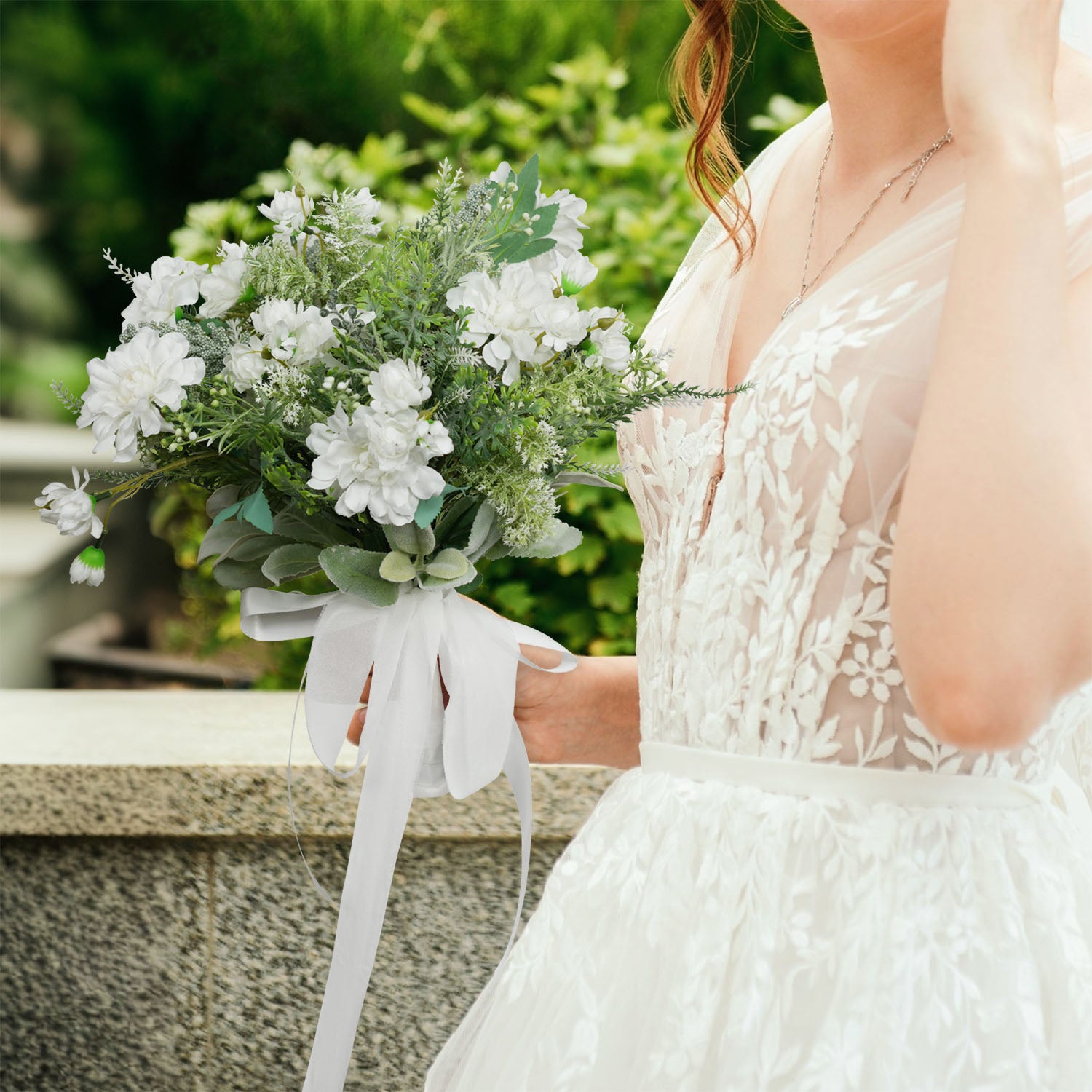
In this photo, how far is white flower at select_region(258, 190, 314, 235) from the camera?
4.23 ft

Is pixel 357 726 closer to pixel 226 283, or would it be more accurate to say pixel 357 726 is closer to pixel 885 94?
pixel 226 283

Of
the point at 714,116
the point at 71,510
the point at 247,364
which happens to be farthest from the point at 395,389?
the point at 714,116

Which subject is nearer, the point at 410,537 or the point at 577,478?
the point at 410,537

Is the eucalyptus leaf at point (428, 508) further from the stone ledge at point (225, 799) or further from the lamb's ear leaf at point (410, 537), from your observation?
the stone ledge at point (225, 799)

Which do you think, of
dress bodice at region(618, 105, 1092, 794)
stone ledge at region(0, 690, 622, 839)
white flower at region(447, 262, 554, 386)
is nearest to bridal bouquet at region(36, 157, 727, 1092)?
white flower at region(447, 262, 554, 386)

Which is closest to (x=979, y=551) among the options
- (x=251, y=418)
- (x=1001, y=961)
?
(x=1001, y=961)

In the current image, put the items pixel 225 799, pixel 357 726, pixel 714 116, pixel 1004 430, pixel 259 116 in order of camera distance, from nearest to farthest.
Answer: pixel 1004 430, pixel 357 726, pixel 714 116, pixel 225 799, pixel 259 116

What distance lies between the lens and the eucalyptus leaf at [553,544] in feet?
4.14

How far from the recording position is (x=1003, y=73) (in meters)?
0.97

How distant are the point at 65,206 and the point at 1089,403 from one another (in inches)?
161

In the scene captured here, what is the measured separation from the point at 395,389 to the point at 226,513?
0.81 feet

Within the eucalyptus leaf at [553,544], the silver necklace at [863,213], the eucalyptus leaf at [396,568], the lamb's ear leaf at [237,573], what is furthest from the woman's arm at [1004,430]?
the lamb's ear leaf at [237,573]

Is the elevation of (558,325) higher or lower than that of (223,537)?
higher

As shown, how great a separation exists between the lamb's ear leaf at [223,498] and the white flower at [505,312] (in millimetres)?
325
